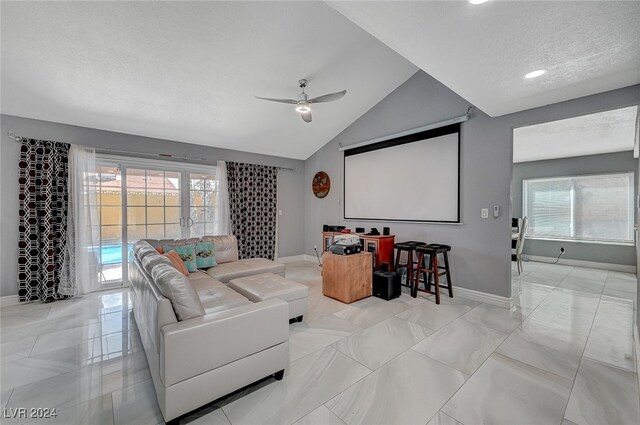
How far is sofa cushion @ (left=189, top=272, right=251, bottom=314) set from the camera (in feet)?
6.93

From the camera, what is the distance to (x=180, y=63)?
295 cm

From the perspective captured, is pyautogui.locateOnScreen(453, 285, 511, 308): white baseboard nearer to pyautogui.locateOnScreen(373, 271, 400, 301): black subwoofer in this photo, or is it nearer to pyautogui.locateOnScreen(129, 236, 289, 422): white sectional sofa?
pyautogui.locateOnScreen(373, 271, 400, 301): black subwoofer

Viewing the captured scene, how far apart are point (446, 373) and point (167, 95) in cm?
431

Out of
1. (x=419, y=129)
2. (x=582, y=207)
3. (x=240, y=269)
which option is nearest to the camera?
(x=240, y=269)

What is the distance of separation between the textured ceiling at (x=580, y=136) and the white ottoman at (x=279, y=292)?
13.5ft

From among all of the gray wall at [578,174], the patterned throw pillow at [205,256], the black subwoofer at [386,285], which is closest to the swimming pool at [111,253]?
the patterned throw pillow at [205,256]

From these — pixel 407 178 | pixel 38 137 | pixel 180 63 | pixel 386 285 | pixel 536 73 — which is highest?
pixel 180 63

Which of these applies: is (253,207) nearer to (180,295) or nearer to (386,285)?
(386,285)

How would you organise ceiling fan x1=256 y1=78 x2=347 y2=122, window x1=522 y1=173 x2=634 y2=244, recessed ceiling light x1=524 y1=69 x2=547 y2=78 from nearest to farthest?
recessed ceiling light x1=524 y1=69 x2=547 y2=78 → ceiling fan x1=256 y1=78 x2=347 y2=122 → window x1=522 y1=173 x2=634 y2=244

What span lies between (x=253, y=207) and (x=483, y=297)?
4.23 meters

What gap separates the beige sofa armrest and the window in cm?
711

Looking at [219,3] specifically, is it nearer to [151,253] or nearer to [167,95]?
[167,95]

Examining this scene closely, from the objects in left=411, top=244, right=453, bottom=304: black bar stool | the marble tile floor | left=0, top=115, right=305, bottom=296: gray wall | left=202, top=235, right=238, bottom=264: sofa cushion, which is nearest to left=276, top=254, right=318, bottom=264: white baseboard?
left=202, top=235, right=238, bottom=264: sofa cushion

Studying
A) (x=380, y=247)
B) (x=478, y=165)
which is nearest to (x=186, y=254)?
(x=380, y=247)
